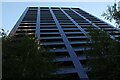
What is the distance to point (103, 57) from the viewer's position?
19344 mm

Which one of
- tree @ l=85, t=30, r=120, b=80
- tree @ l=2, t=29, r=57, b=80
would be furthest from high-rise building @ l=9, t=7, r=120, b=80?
tree @ l=2, t=29, r=57, b=80

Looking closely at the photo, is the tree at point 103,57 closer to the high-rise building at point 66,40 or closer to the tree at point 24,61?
the tree at point 24,61

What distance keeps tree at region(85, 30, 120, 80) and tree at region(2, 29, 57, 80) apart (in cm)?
268

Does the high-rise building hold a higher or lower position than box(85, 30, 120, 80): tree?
lower

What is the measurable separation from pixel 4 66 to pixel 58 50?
24334 millimetres

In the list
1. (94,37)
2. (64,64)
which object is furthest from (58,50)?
A: (94,37)

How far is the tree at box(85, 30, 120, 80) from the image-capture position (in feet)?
A: 59.4

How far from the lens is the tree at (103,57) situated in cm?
1809

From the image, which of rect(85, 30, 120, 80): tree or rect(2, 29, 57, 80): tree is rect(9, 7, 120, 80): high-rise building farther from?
rect(2, 29, 57, 80): tree

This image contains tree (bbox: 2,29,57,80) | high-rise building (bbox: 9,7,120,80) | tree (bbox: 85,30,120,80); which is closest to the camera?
tree (bbox: 2,29,57,80)

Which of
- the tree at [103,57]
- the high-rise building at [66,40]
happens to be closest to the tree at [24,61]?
the tree at [103,57]

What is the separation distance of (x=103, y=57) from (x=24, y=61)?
197 inches

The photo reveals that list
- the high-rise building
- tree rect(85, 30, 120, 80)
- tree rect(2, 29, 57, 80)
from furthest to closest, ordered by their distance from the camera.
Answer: the high-rise building, tree rect(85, 30, 120, 80), tree rect(2, 29, 57, 80)

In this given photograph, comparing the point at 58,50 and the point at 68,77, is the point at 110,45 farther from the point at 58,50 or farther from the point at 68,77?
the point at 58,50
